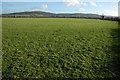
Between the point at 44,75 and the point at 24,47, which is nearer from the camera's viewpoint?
the point at 44,75

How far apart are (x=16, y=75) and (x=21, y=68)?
0.49m

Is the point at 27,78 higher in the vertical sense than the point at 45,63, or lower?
lower

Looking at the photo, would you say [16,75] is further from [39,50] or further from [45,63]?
[39,50]

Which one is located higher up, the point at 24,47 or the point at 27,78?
the point at 24,47

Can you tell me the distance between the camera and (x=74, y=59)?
6148 mm

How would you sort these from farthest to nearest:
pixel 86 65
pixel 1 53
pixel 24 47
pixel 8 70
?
pixel 24 47 < pixel 1 53 < pixel 86 65 < pixel 8 70

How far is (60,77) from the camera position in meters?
4.74

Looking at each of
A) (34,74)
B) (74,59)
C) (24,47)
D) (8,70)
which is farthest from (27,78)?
(24,47)

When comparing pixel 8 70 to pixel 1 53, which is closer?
pixel 8 70

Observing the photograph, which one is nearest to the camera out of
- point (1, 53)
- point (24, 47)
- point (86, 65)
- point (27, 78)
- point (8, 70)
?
point (27, 78)

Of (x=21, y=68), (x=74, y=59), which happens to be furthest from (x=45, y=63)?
(x=74, y=59)

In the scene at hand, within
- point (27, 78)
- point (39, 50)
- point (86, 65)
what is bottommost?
point (27, 78)

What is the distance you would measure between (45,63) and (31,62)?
2.39 ft

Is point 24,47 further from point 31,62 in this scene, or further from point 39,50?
point 31,62
